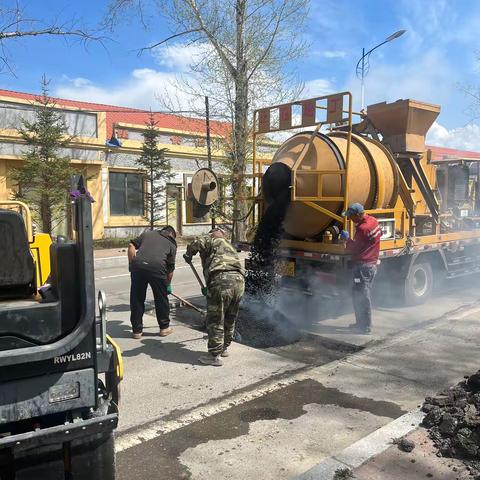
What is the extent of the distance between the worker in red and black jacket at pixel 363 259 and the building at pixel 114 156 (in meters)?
9.74

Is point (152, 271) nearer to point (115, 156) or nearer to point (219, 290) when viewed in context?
point (219, 290)

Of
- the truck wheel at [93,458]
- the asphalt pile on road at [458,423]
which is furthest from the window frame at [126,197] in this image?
the truck wheel at [93,458]

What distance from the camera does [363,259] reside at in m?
6.52

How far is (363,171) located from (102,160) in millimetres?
13149

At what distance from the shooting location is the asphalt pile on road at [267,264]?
6945mm

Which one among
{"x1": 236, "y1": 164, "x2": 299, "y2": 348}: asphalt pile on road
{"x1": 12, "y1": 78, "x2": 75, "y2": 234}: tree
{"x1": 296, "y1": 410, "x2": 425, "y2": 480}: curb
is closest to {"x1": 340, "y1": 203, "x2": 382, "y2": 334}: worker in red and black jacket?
{"x1": 236, "y1": 164, "x2": 299, "y2": 348}: asphalt pile on road

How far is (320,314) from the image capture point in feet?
25.0

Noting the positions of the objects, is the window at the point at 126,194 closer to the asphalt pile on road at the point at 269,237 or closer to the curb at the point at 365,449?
the asphalt pile on road at the point at 269,237

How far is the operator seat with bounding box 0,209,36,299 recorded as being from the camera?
7.88 ft

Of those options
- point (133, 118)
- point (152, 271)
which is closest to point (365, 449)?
point (152, 271)

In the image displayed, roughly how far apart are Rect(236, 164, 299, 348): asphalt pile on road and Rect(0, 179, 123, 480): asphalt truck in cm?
432

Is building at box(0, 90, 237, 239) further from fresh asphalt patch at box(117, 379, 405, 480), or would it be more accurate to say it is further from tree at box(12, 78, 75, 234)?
fresh asphalt patch at box(117, 379, 405, 480)

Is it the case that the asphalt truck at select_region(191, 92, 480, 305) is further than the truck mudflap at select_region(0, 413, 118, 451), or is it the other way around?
the asphalt truck at select_region(191, 92, 480, 305)

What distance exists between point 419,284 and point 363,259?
2499mm
